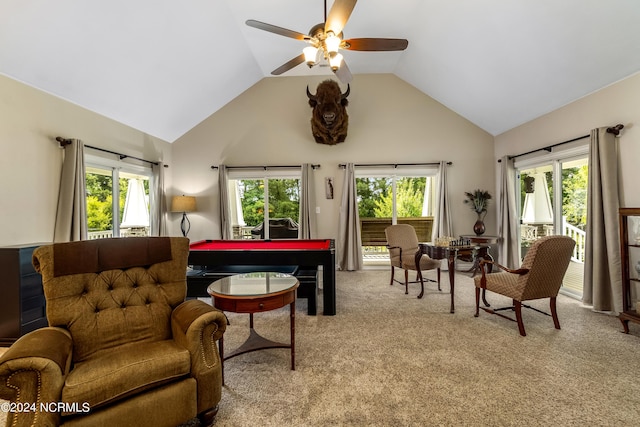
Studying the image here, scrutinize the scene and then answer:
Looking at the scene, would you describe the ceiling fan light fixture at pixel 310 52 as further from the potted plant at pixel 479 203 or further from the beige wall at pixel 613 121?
the potted plant at pixel 479 203

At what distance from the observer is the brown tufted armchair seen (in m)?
1.24

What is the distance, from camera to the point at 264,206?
603cm

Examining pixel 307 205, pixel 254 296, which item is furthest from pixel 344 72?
pixel 307 205

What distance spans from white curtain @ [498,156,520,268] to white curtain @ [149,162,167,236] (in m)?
6.35

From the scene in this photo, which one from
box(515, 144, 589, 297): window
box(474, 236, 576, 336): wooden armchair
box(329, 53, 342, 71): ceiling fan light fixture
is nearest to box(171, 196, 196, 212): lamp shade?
box(329, 53, 342, 71): ceiling fan light fixture

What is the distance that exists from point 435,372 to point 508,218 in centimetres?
401

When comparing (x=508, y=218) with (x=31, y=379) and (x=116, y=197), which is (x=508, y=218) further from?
(x=116, y=197)

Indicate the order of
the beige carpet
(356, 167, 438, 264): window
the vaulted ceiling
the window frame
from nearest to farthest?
the beige carpet → the vaulted ceiling → the window frame → (356, 167, 438, 264): window

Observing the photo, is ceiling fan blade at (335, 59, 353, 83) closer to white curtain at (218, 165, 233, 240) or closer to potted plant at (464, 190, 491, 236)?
white curtain at (218, 165, 233, 240)

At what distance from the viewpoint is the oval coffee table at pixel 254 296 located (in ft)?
6.40

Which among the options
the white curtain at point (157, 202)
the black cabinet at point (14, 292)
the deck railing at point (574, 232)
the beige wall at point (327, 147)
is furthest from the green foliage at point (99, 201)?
the deck railing at point (574, 232)

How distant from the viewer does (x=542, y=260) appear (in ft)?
8.73

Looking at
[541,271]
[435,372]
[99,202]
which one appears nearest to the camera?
[435,372]

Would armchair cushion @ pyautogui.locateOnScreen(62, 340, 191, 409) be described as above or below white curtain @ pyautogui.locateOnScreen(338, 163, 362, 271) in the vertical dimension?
below
